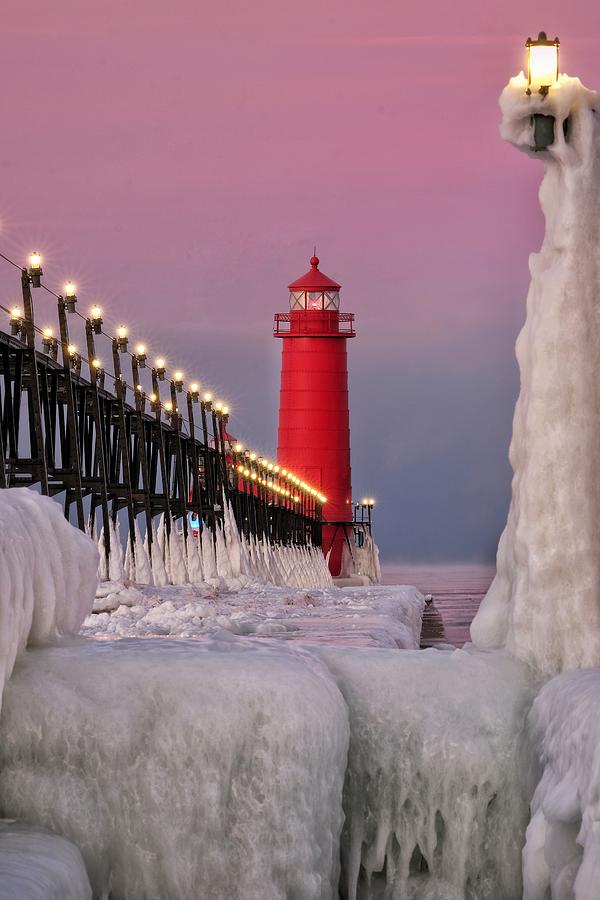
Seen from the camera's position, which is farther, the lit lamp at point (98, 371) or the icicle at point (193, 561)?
the icicle at point (193, 561)

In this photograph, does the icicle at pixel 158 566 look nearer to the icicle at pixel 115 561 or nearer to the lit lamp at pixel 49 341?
the icicle at pixel 115 561

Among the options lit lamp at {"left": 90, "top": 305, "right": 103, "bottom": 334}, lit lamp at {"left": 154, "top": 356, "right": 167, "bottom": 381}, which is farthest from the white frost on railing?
lit lamp at {"left": 90, "top": 305, "right": 103, "bottom": 334}

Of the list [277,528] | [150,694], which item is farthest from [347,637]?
[277,528]

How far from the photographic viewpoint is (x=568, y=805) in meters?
8.13

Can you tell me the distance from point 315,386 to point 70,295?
4530cm

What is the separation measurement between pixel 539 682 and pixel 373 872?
1711 millimetres

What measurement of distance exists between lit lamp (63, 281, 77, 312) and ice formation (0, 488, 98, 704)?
19.6m

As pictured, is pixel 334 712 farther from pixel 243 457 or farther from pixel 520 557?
pixel 243 457

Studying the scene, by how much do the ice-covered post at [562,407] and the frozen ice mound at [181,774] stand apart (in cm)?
185

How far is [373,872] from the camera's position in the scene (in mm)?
9938

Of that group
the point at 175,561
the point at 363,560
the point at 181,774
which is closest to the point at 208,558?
the point at 175,561

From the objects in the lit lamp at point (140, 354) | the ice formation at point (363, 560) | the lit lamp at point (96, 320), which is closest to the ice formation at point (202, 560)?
the lit lamp at point (140, 354)

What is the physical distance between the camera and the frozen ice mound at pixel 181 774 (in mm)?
9039

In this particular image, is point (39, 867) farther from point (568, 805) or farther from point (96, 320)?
point (96, 320)
